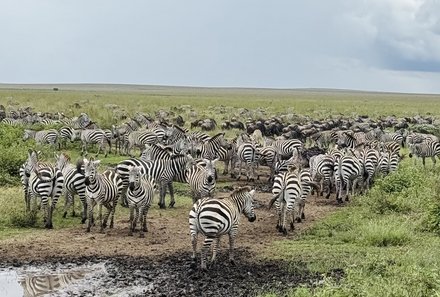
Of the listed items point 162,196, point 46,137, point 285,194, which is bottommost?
point 162,196

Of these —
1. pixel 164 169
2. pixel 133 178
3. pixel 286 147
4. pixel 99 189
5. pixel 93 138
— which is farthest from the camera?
pixel 93 138

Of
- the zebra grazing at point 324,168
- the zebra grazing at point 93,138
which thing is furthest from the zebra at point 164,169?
the zebra grazing at point 93,138

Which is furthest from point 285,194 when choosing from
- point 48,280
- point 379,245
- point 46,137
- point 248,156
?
point 46,137

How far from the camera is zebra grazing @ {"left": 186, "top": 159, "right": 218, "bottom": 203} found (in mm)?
13148

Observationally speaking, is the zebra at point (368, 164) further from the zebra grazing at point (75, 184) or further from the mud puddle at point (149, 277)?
the zebra grazing at point (75, 184)

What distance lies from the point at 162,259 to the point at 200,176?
3.38 meters

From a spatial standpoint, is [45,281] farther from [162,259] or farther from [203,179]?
[203,179]

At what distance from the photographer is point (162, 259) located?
1059 centimetres

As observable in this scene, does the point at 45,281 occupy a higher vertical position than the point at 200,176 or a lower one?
lower

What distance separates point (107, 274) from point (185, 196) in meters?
7.25

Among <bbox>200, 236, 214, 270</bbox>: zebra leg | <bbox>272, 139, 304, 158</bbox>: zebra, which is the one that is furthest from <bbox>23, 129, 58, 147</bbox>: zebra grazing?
<bbox>200, 236, 214, 270</bbox>: zebra leg

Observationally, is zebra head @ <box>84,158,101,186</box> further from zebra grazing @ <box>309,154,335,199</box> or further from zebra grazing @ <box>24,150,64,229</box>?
zebra grazing @ <box>309,154,335,199</box>

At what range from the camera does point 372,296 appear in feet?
21.9

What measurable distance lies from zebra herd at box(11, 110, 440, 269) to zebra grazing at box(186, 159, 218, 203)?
0.02 m
